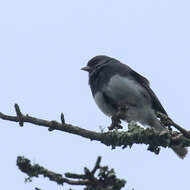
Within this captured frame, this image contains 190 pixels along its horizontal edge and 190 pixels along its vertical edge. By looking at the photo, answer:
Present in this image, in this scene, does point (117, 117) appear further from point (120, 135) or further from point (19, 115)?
point (19, 115)

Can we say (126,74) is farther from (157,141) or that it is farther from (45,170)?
(45,170)

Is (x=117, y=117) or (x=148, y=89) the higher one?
(x=148, y=89)

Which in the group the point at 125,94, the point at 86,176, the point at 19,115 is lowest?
the point at 86,176

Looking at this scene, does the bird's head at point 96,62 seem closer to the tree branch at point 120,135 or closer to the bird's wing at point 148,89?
the bird's wing at point 148,89

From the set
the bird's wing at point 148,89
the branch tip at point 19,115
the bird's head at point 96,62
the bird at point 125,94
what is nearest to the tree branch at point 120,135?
the branch tip at point 19,115

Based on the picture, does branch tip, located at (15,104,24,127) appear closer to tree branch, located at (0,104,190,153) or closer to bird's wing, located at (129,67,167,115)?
tree branch, located at (0,104,190,153)

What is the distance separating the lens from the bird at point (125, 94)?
7.93 m

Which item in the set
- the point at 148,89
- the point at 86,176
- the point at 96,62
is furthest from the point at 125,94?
the point at 86,176

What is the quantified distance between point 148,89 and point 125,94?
2.60 ft

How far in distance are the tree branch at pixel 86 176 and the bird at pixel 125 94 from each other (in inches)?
176

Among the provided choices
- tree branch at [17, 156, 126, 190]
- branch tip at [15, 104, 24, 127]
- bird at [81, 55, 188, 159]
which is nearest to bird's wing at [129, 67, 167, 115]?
bird at [81, 55, 188, 159]

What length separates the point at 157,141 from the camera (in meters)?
Answer: 5.19

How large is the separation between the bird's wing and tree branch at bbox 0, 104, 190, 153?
9.55ft

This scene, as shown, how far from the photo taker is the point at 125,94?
7984 millimetres
